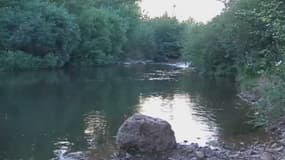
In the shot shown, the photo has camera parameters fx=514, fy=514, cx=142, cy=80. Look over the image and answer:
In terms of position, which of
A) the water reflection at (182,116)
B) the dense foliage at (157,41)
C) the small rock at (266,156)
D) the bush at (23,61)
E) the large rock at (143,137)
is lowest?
the water reflection at (182,116)

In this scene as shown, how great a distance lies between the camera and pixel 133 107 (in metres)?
29.9

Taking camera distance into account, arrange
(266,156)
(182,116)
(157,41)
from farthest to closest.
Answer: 1. (157,41)
2. (182,116)
3. (266,156)

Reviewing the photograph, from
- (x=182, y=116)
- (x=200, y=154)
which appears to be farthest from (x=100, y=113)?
(x=200, y=154)

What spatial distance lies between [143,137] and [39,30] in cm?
4927

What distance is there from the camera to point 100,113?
27438mm

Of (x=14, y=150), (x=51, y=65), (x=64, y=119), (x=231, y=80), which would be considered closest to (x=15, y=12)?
(x=51, y=65)

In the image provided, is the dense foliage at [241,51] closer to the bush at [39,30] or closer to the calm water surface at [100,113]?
the calm water surface at [100,113]

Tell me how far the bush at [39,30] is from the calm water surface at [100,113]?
64.0 ft

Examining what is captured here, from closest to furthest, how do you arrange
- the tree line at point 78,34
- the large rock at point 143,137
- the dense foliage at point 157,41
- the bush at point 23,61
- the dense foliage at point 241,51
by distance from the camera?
the large rock at point 143,137, the dense foliage at point 241,51, the bush at point 23,61, the tree line at point 78,34, the dense foliage at point 157,41

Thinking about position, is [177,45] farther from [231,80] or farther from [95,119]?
[95,119]

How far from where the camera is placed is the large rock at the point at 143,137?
58.7 ft

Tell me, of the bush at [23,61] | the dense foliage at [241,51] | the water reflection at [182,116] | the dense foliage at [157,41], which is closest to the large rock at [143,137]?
the water reflection at [182,116]

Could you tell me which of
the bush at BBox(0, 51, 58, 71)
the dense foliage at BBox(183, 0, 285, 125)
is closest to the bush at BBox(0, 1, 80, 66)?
the bush at BBox(0, 51, 58, 71)

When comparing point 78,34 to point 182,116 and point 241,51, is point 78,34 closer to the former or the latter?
point 241,51
